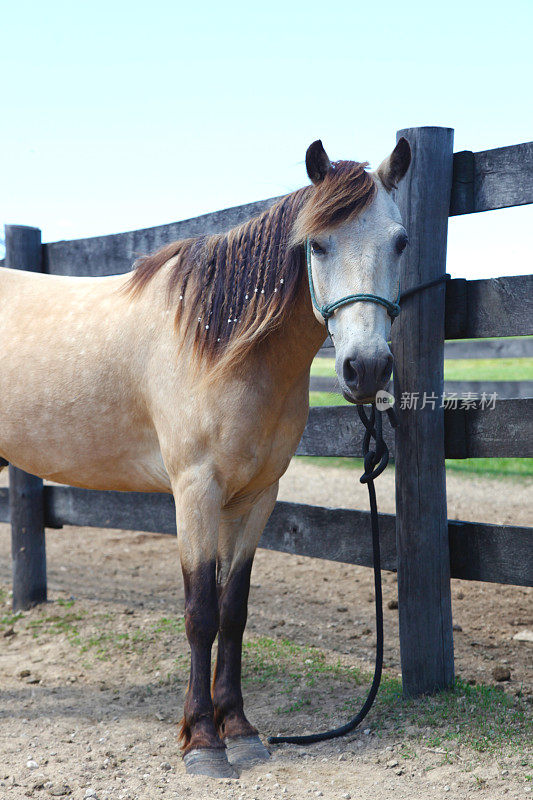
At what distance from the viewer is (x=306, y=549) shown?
363cm

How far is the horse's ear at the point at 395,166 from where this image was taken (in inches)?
A: 94.8

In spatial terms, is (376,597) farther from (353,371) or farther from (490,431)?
(353,371)

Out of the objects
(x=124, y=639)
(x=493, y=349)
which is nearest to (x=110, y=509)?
(x=124, y=639)

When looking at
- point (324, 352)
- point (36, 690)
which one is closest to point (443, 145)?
point (324, 352)

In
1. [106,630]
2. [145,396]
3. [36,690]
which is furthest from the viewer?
[106,630]

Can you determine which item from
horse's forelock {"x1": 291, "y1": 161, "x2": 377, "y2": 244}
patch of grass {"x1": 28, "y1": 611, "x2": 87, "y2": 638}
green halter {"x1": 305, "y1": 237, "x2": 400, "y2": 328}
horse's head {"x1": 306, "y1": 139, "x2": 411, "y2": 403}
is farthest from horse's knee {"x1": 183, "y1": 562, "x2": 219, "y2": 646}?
patch of grass {"x1": 28, "y1": 611, "x2": 87, "y2": 638}

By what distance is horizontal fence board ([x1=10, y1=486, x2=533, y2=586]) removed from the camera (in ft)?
9.69

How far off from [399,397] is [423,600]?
0.88 m

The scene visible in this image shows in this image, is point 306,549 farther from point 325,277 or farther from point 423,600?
point 325,277

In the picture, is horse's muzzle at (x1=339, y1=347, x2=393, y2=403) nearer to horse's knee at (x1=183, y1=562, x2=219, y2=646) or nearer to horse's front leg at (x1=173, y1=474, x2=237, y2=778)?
horse's front leg at (x1=173, y1=474, x2=237, y2=778)

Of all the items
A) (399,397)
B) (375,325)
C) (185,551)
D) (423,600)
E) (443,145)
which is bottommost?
(423,600)

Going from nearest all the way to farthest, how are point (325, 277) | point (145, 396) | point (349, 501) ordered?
point (325, 277) → point (145, 396) → point (349, 501)

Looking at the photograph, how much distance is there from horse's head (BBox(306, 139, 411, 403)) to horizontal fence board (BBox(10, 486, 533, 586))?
1.13 metres

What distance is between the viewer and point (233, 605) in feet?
9.20
